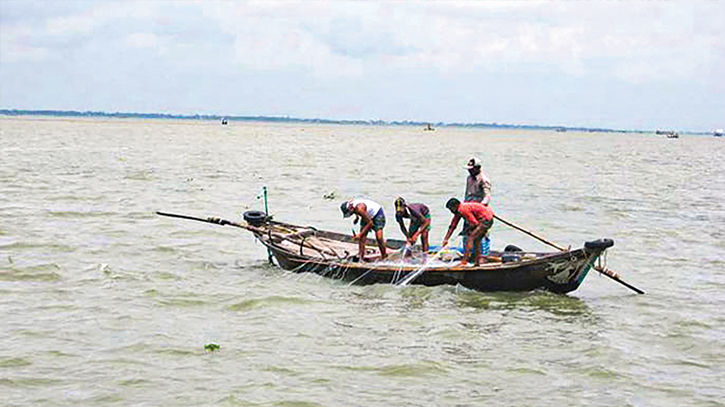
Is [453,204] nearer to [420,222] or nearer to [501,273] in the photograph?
[501,273]

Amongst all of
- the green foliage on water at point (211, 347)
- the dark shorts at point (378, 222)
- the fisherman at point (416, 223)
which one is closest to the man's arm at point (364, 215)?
the dark shorts at point (378, 222)

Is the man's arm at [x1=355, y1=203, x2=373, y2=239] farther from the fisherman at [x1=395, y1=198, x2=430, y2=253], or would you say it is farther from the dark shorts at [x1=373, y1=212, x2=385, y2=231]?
the fisherman at [x1=395, y1=198, x2=430, y2=253]

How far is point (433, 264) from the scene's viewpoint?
14242 mm

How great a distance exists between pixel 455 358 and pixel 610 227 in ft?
48.3

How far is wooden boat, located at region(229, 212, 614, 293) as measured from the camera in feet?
43.3

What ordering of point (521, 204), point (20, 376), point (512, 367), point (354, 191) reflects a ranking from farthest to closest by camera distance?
point (354, 191)
point (521, 204)
point (512, 367)
point (20, 376)

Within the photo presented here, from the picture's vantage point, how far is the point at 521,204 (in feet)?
98.5

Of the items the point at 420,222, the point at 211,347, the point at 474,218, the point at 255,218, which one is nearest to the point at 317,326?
the point at 211,347

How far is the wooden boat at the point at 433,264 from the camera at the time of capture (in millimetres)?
13203

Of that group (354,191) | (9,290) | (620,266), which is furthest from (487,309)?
(354,191)

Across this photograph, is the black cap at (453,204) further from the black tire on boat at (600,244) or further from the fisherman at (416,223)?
the black tire on boat at (600,244)

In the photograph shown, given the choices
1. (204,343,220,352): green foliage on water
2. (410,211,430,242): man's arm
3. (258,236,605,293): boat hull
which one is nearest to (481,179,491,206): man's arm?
(410,211,430,242): man's arm

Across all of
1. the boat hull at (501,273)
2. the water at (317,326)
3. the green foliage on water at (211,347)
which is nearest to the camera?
the water at (317,326)

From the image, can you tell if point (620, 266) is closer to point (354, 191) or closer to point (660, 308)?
point (660, 308)
